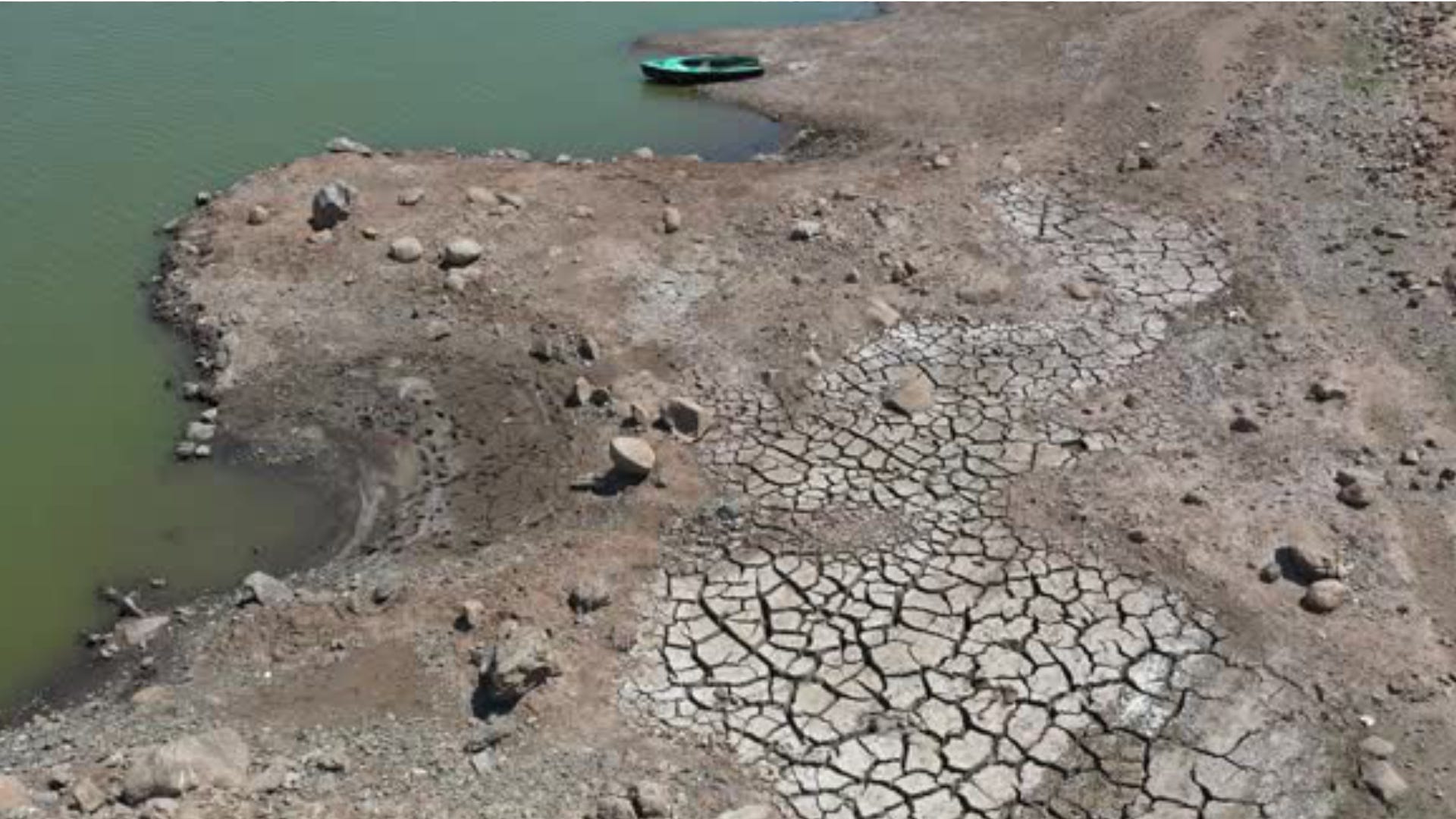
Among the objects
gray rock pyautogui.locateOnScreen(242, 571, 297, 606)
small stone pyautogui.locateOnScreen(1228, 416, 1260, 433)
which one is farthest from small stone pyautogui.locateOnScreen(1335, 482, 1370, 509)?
gray rock pyautogui.locateOnScreen(242, 571, 297, 606)

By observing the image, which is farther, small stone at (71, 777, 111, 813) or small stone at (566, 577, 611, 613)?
small stone at (566, 577, 611, 613)

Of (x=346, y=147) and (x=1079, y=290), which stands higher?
(x=346, y=147)

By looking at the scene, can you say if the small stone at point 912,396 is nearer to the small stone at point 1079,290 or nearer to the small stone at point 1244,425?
the small stone at point 1079,290

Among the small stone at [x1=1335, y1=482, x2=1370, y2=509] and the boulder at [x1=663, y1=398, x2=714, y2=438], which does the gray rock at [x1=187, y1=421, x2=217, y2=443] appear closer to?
the boulder at [x1=663, y1=398, x2=714, y2=438]

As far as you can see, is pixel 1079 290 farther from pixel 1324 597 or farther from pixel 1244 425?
pixel 1324 597

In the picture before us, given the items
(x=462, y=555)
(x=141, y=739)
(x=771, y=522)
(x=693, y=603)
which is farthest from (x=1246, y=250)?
(x=141, y=739)

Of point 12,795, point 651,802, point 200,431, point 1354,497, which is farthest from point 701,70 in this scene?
point 12,795
